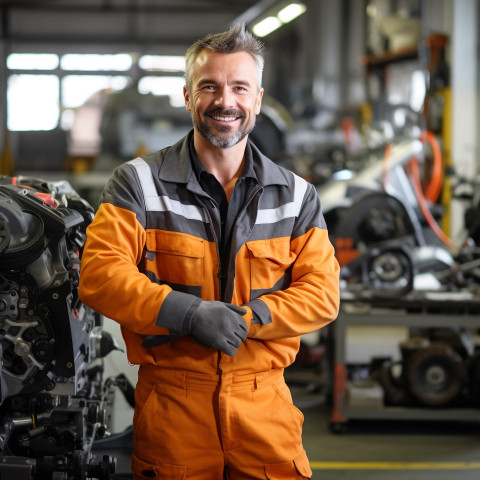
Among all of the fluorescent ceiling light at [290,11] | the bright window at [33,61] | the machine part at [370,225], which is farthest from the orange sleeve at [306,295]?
the bright window at [33,61]

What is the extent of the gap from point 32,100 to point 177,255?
15.9m

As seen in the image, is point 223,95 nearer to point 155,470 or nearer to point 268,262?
point 268,262

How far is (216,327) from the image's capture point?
1.74 m

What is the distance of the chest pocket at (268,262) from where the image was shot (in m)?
1.92

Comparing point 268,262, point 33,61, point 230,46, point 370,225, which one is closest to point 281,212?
point 268,262

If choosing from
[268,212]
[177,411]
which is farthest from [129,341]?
[268,212]

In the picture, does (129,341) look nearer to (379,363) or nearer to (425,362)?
(425,362)

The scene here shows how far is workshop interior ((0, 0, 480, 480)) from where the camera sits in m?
2.22

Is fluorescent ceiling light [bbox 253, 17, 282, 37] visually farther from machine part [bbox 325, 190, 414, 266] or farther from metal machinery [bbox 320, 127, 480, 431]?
metal machinery [bbox 320, 127, 480, 431]

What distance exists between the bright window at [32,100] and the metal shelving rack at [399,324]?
13792 mm

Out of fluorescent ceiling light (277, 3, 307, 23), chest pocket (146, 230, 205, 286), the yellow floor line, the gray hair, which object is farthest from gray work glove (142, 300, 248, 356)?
fluorescent ceiling light (277, 3, 307, 23)

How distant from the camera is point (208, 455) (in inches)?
74.4

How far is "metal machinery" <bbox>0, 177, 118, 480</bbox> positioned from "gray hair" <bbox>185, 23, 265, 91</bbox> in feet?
2.16

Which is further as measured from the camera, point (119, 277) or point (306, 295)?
point (306, 295)
